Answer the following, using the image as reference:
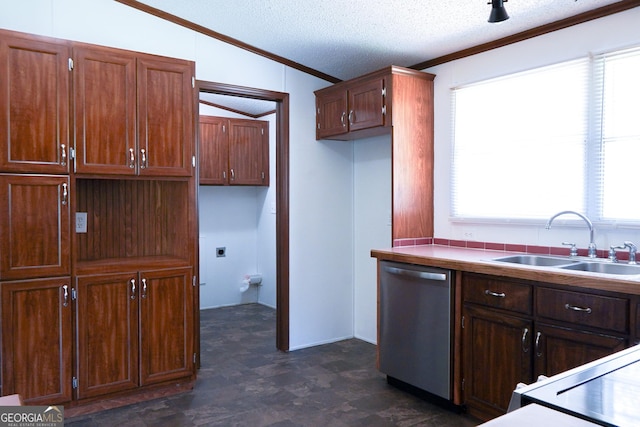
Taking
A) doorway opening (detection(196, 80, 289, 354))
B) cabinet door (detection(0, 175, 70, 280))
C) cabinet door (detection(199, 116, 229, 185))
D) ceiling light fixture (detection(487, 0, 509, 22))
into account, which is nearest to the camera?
ceiling light fixture (detection(487, 0, 509, 22))

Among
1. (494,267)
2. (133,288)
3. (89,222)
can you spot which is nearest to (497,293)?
(494,267)

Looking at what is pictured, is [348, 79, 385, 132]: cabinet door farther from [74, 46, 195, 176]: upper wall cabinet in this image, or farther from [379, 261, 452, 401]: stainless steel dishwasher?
[74, 46, 195, 176]: upper wall cabinet

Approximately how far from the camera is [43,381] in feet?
9.22

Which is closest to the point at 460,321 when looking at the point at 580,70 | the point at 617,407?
the point at 580,70

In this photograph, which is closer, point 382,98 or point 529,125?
point 529,125

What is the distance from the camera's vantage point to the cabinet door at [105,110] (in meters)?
2.93

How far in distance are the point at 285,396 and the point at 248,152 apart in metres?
3.21

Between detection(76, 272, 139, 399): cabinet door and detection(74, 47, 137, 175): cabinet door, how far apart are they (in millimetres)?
738

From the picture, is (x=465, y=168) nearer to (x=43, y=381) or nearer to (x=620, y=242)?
(x=620, y=242)

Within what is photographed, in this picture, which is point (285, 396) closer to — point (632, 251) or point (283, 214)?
point (283, 214)

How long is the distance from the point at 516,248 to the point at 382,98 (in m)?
1.44

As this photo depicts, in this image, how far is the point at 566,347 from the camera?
2.33 meters

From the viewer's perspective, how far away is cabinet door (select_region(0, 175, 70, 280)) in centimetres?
272

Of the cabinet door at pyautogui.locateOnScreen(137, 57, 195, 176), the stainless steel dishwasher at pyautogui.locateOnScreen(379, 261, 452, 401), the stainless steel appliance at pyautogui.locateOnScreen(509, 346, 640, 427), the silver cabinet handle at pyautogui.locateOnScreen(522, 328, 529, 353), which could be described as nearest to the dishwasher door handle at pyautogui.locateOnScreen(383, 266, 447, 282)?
the stainless steel dishwasher at pyautogui.locateOnScreen(379, 261, 452, 401)
